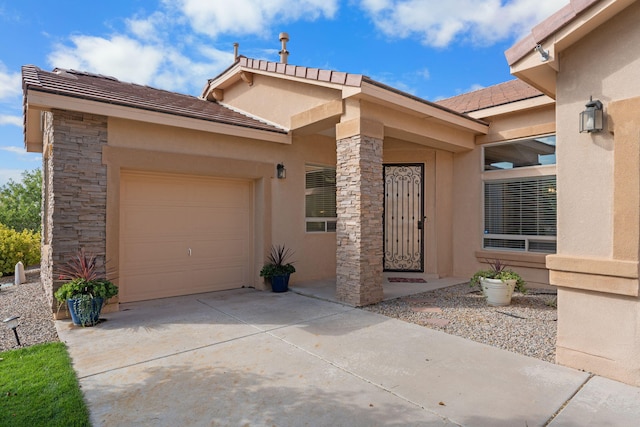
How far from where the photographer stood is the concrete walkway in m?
3.00

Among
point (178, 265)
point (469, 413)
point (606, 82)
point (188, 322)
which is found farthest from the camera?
point (178, 265)

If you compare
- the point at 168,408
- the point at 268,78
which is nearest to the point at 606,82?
the point at 168,408

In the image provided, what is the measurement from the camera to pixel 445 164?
9.66 metres

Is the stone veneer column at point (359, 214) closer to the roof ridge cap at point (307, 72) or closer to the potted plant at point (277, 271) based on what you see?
the roof ridge cap at point (307, 72)

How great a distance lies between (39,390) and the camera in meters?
3.33

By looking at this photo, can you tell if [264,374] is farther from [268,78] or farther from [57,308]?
[268,78]

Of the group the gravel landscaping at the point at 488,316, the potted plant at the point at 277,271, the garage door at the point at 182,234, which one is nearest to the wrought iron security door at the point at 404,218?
the gravel landscaping at the point at 488,316

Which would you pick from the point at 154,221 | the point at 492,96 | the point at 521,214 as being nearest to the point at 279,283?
the point at 154,221

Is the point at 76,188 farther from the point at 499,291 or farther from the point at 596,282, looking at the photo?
the point at 499,291

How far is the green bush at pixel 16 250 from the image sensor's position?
35.4 feet

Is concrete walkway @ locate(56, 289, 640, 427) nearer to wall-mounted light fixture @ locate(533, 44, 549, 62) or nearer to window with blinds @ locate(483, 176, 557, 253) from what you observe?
wall-mounted light fixture @ locate(533, 44, 549, 62)

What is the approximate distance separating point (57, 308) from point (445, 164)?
9104 mm

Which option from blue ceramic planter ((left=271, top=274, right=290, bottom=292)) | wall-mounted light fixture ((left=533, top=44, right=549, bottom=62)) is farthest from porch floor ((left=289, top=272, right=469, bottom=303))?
wall-mounted light fixture ((left=533, top=44, right=549, bottom=62))

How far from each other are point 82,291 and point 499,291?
7.13 metres
